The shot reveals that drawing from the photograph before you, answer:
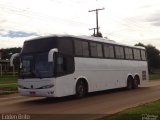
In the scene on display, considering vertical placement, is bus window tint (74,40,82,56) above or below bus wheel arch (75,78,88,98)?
above

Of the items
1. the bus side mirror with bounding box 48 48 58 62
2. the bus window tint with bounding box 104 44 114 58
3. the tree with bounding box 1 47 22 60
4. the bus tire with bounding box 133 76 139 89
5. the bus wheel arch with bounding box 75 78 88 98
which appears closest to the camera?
the bus side mirror with bounding box 48 48 58 62

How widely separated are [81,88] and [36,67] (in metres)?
3.03

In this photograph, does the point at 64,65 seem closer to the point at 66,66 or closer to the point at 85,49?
the point at 66,66

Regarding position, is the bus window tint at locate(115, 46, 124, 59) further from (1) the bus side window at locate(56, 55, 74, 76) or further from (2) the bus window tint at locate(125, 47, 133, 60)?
(1) the bus side window at locate(56, 55, 74, 76)

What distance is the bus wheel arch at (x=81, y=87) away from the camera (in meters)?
20.2

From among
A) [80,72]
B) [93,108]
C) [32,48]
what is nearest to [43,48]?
[32,48]

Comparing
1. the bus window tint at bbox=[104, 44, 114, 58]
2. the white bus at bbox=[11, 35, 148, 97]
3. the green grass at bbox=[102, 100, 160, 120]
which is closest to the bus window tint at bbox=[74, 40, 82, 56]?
the white bus at bbox=[11, 35, 148, 97]

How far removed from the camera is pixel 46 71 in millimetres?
18312

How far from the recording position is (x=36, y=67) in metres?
18.6

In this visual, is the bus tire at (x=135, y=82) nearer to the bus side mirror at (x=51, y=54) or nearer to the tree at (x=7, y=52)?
the bus side mirror at (x=51, y=54)

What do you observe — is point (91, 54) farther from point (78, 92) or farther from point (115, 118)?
point (115, 118)

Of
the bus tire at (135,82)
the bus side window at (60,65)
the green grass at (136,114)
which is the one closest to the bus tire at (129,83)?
the bus tire at (135,82)

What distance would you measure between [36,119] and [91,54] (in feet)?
31.7

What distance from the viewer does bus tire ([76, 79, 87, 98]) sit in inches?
796
